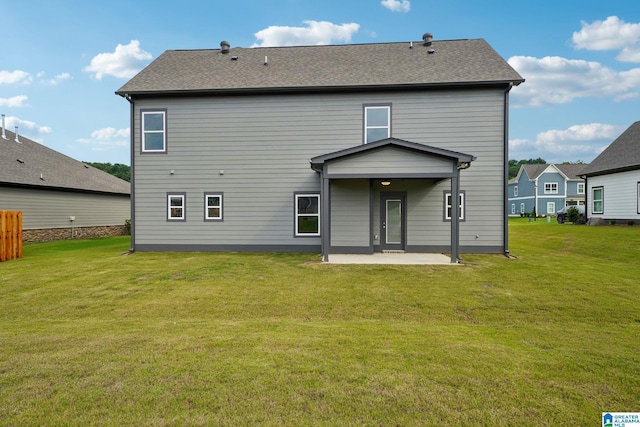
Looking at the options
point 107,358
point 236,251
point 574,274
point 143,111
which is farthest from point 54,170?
point 574,274

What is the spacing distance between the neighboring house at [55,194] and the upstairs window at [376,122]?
16.9 m

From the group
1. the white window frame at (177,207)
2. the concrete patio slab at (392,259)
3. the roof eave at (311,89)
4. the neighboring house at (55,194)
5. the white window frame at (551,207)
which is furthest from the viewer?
the white window frame at (551,207)

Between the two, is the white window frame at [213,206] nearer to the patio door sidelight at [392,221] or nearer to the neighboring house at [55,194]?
the patio door sidelight at [392,221]

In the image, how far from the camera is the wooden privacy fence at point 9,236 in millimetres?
11383

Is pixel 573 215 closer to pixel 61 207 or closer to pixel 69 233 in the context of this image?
pixel 69 233

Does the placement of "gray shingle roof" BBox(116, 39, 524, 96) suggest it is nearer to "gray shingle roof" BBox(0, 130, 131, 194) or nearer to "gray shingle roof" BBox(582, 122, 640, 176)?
"gray shingle roof" BBox(0, 130, 131, 194)

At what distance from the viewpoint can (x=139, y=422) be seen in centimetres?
250

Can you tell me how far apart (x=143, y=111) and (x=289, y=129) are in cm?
591

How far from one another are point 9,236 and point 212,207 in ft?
22.8

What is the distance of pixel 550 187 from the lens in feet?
136

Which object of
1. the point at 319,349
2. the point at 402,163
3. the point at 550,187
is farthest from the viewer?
the point at 550,187

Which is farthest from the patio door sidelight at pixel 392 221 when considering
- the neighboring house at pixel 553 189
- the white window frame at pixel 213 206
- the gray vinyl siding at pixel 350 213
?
the neighboring house at pixel 553 189

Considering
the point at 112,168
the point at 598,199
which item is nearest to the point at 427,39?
the point at 598,199

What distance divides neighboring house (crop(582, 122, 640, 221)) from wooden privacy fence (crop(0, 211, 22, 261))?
28.4m
